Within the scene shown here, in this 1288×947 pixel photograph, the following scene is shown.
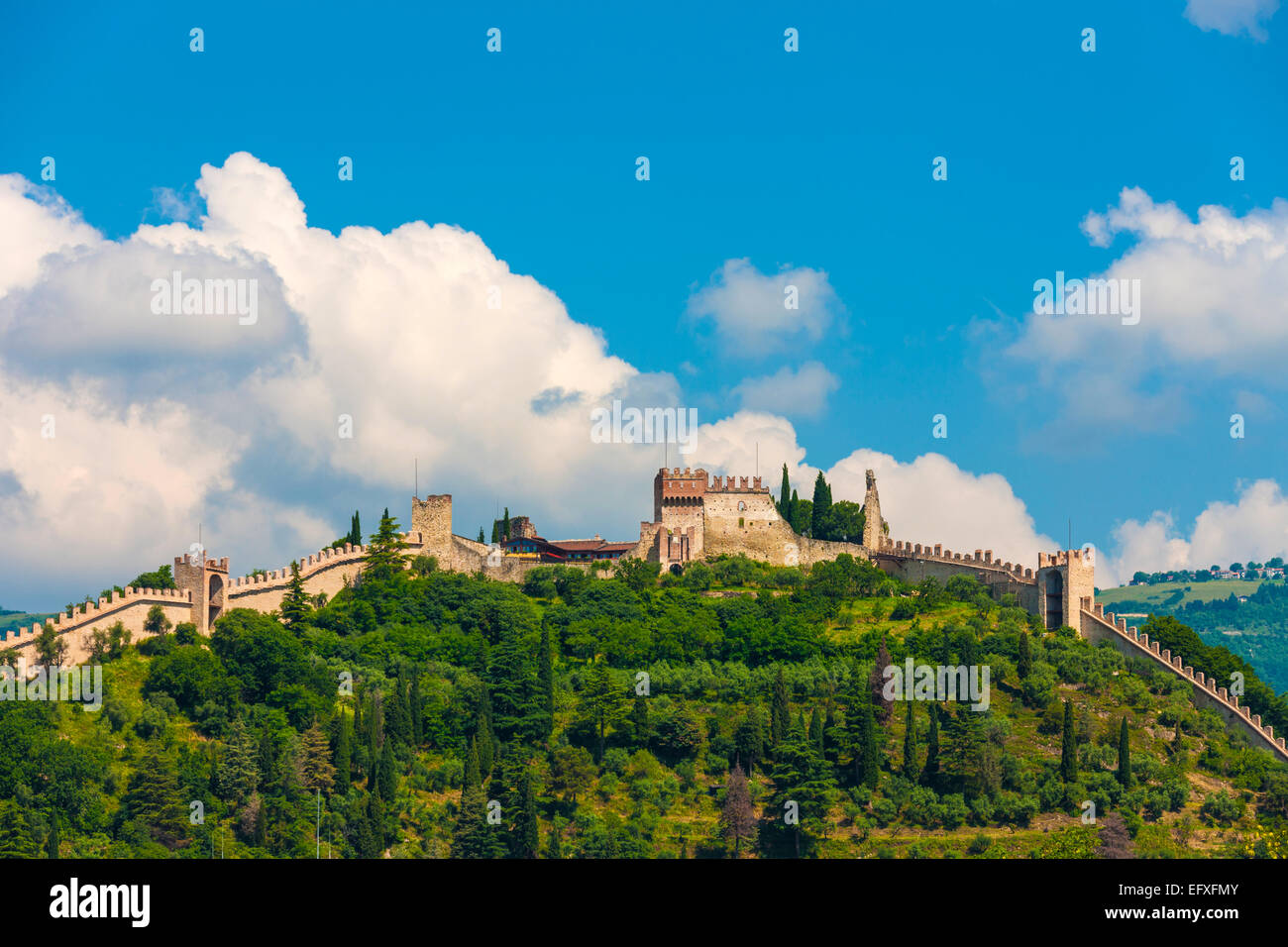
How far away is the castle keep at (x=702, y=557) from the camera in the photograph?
7281cm

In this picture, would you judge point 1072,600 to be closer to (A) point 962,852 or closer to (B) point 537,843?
(A) point 962,852

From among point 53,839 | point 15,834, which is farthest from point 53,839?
point 15,834

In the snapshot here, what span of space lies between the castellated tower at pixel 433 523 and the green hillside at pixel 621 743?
4.85 m

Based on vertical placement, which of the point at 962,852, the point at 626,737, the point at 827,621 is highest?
the point at 827,621

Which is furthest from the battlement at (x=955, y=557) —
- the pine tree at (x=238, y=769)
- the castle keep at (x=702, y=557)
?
the pine tree at (x=238, y=769)

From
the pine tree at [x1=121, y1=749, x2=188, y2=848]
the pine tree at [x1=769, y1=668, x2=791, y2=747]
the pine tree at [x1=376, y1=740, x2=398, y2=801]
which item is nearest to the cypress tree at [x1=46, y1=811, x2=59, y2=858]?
the pine tree at [x1=121, y1=749, x2=188, y2=848]

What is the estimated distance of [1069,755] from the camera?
66.6 metres

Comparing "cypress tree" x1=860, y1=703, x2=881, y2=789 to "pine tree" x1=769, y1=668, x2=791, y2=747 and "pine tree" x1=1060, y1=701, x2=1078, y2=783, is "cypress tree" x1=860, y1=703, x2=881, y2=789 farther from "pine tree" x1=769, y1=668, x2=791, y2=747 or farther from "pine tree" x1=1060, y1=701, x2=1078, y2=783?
"pine tree" x1=1060, y1=701, x2=1078, y2=783

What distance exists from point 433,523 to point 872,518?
23910 millimetres

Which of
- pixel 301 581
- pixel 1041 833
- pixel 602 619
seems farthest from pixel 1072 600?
pixel 301 581

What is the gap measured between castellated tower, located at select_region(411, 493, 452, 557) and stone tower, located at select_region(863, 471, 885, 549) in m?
22.7

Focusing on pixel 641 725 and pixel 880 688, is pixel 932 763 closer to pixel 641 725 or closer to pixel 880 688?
pixel 880 688
